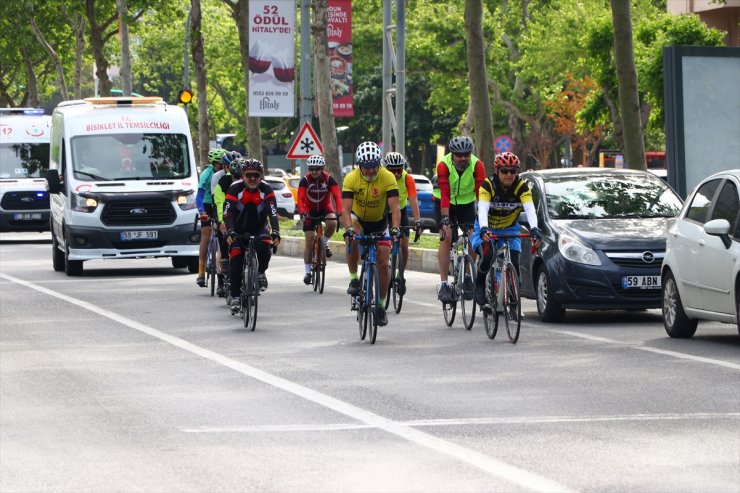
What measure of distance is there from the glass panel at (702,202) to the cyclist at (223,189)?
5352 mm

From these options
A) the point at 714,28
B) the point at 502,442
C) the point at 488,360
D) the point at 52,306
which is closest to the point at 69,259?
the point at 52,306

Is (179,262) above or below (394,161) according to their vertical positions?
below

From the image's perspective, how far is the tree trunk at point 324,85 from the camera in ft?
123

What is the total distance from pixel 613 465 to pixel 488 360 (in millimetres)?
5190

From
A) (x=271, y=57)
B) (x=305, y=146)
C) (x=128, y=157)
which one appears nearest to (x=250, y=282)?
(x=128, y=157)

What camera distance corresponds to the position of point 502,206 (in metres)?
15.6

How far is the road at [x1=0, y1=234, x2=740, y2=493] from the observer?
333 inches

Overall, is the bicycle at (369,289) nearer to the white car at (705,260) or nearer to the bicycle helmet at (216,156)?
the white car at (705,260)

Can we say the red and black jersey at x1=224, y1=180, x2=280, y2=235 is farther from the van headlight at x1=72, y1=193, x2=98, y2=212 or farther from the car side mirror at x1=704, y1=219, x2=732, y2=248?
the van headlight at x1=72, y1=193, x2=98, y2=212

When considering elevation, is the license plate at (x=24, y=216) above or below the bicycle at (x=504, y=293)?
above

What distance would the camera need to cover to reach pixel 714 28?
152 ft

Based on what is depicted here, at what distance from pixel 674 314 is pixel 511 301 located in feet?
5.35

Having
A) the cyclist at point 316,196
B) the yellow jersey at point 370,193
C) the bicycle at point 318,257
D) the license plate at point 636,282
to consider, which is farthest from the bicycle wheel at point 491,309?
the bicycle at point 318,257

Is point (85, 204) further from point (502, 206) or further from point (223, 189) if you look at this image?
point (502, 206)
